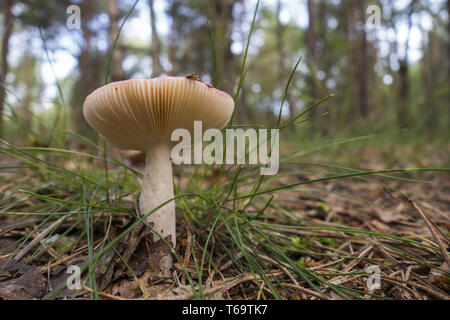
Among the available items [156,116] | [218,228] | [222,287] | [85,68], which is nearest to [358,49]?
[85,68]

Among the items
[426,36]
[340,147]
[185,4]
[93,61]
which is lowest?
[340,147]

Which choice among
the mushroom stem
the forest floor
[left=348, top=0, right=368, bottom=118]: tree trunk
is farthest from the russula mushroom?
[left=348, top=0, right=368, bottom=118]: tree trunk

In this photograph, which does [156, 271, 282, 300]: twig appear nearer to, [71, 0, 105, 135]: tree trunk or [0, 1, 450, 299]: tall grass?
[0, 1, 450, 299]: tall grass

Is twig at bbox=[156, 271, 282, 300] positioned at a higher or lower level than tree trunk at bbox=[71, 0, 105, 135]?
lower

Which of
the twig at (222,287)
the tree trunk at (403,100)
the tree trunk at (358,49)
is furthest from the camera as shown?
the tree trunk at (358,49)

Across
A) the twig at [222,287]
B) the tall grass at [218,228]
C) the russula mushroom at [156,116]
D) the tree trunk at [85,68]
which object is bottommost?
the twig at [222,287]

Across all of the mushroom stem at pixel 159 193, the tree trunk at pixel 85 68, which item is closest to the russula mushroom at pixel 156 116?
the mushroom stem at pixel 159 193

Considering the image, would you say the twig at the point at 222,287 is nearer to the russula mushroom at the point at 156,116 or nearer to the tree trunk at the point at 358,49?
the russula mushroom at the point at 156,116
